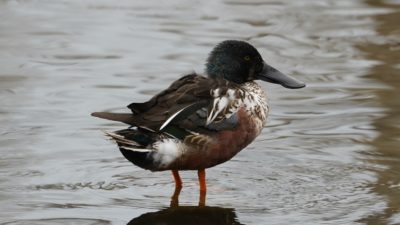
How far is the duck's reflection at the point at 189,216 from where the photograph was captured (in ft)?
24.8

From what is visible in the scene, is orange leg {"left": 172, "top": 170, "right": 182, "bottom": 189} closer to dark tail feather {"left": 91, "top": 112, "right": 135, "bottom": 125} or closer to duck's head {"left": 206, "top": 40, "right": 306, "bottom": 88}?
dark tail feather {"left": 91, "top": 112, "right": 135, "bottom": 125}

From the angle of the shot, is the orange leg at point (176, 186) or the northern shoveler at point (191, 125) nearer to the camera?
the northern shoveler at point (191, 125)

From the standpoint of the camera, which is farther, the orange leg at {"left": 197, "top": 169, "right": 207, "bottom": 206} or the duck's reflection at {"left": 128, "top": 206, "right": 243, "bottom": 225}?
the orange leg at {"left": 197, "top": 169, "right": 207, "bottom": 206}

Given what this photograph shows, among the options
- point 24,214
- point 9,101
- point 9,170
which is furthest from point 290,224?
point 9,101

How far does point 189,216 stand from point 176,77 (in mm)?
3592

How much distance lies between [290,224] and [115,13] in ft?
21.8

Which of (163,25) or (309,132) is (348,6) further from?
(309,132)

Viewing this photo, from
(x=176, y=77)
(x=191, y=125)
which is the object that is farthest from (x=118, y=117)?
(x=176, y=77)

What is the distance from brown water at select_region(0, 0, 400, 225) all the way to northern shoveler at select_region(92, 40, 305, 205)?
30 centimetres

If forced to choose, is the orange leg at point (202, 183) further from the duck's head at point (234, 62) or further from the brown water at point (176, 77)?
the duck's head at point (234, 62)

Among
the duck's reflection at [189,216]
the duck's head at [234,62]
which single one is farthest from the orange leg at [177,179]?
the duck's head at [234,62]

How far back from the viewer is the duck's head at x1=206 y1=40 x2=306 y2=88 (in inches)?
334

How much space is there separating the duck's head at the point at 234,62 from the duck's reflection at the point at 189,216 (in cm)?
109

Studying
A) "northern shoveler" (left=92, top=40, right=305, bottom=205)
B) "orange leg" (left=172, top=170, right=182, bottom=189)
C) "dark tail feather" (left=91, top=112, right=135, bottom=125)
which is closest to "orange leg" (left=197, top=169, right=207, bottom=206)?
"northern shoveler" (left=92, top=40, right=305, bottom=205)
